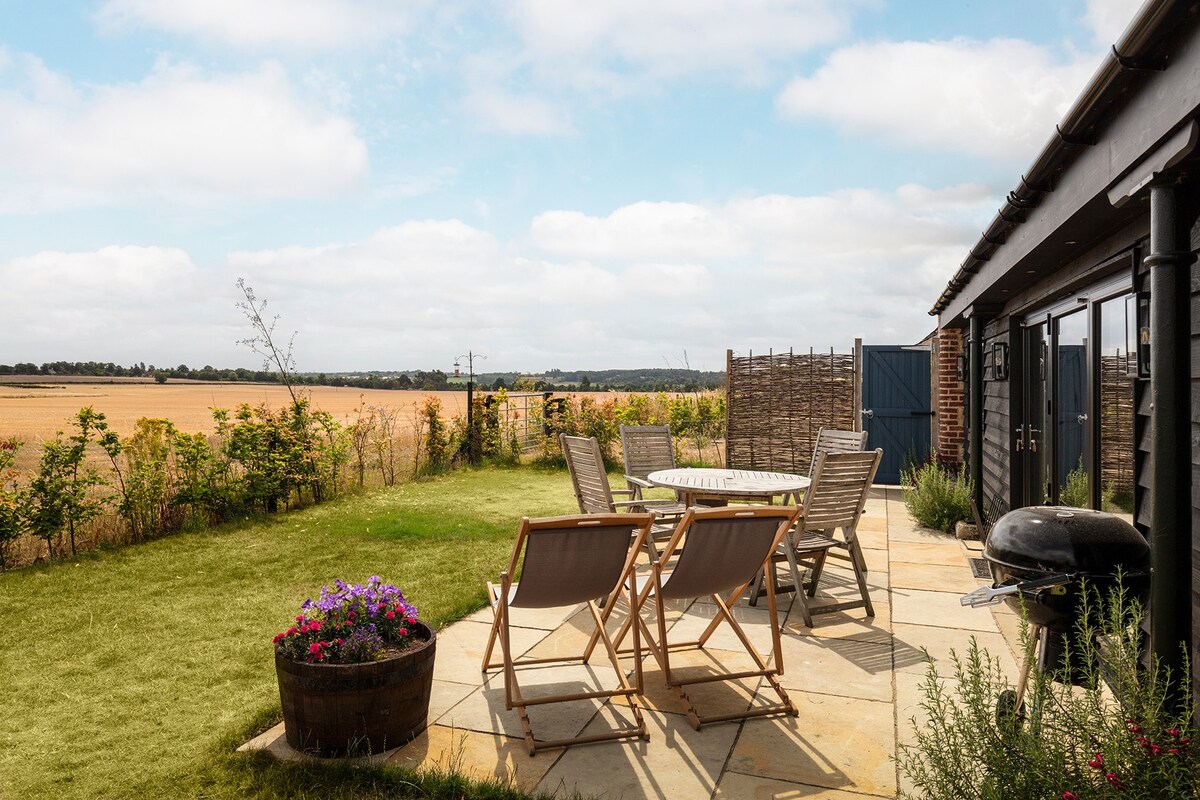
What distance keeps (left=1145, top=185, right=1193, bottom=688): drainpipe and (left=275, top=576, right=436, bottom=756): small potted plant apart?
2.62m

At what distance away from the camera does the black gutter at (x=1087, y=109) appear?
217 centimetres

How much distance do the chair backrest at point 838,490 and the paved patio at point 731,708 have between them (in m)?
0.58

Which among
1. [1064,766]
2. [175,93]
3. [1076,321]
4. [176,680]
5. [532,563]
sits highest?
[175,93]

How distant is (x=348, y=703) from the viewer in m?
2.84

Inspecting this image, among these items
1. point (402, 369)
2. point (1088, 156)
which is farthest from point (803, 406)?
point (402, 369)

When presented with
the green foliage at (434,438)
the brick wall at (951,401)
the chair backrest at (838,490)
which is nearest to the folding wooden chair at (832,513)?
the chair backrest at (838,490)

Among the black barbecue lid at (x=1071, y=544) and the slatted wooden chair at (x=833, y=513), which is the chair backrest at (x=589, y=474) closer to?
the slatted wooden chair at (x=833, y=513)

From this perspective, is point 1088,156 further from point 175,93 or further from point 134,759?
point 175,93

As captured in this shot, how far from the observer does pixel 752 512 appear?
3.24 m

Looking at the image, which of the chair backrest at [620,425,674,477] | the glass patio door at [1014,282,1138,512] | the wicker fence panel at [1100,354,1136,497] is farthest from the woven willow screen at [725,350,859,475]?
→ the wicker fence panel at [1100,354,1136,497]

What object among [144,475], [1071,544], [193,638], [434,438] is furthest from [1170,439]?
[434,438]

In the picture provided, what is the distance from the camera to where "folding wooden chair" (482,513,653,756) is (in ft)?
9.91

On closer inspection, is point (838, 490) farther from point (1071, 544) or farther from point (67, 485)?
point (67, 485)

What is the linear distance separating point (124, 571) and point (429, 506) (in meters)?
3.14
